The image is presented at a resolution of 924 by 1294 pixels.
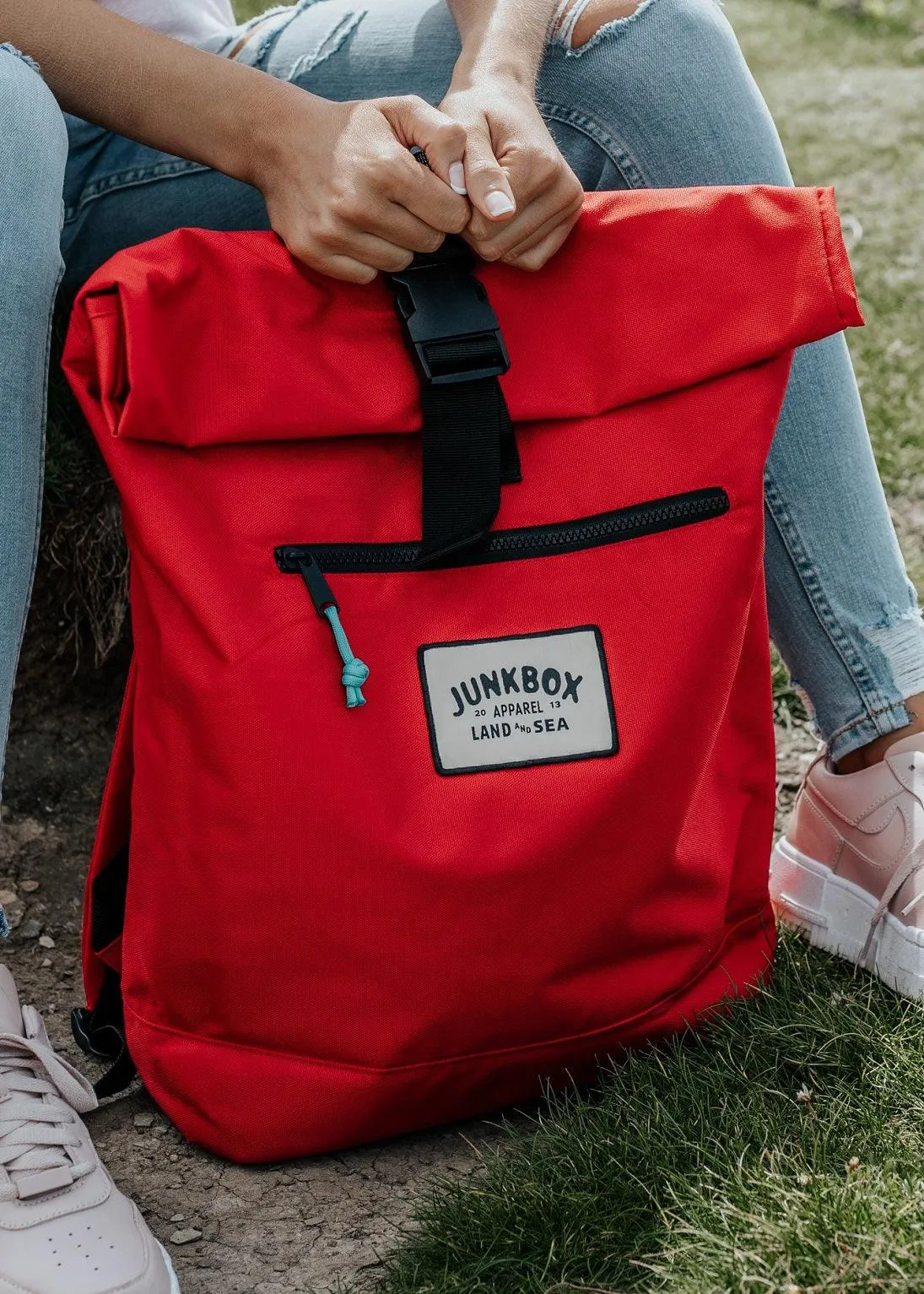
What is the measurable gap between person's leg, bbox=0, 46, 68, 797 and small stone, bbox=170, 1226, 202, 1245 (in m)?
0.44

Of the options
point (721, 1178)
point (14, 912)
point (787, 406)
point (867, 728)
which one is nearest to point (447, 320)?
point (787, 406)

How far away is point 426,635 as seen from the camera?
46.9 inches

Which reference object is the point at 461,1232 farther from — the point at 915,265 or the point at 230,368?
the point at 915,265

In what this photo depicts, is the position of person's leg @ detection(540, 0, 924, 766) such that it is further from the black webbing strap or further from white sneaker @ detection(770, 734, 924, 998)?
the black webbing strap

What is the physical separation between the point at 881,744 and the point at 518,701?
0.48 m

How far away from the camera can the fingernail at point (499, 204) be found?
3.77 ft

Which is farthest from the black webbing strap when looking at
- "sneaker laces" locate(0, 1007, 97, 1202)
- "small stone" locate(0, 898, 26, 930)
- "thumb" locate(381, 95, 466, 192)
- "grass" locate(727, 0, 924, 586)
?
"grass" locate(727, 0, 924, 586)

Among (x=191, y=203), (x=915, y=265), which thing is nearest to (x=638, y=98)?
(x=191, y=203)

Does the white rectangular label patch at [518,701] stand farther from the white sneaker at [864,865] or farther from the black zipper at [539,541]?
the white sneaker at [864,865]

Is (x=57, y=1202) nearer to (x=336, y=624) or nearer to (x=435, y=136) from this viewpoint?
(x=336, y=624)

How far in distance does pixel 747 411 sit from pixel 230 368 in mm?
480

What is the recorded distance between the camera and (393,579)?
1188 mm

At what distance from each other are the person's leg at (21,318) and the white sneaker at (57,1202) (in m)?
0.28

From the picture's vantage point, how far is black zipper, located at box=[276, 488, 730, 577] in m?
1.17
